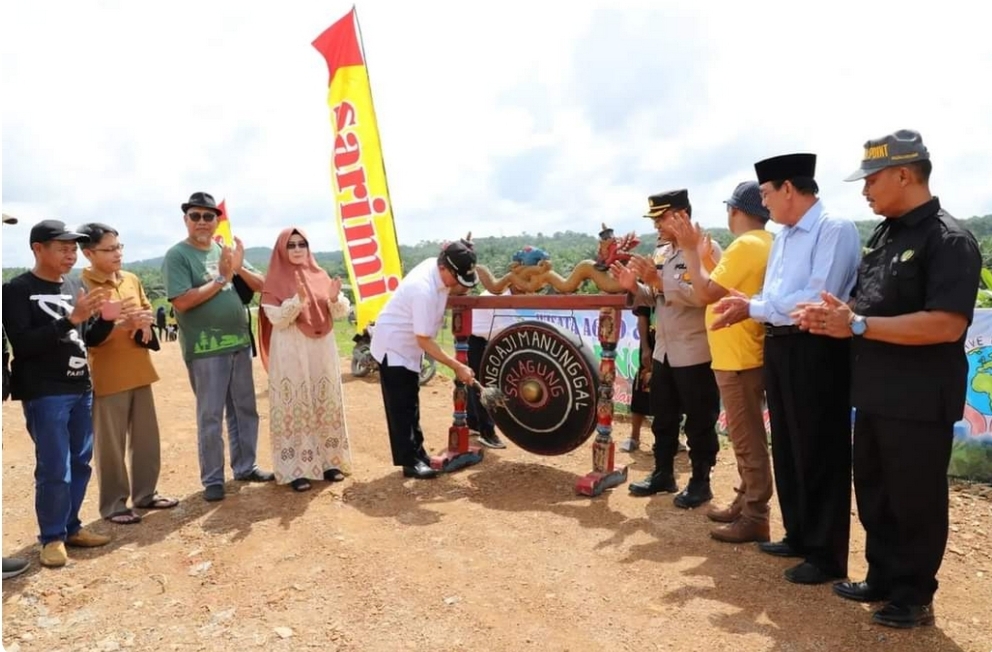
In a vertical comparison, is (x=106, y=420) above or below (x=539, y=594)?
above

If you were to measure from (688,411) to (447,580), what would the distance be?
187 cm

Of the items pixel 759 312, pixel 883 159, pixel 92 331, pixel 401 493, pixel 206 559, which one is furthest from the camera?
pixel 401 493

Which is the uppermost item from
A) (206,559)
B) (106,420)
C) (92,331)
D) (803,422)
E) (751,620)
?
(92,331)

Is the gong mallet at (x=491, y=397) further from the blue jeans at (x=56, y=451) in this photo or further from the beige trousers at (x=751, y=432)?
the blue jeans at (x=56, y=451)

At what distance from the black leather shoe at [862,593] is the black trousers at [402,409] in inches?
118

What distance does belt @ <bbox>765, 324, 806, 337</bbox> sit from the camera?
3.30 m

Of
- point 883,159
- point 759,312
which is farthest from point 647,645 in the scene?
point 883,159

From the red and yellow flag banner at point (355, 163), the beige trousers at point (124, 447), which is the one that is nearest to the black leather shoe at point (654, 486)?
the beige trousers at point (124, 447)

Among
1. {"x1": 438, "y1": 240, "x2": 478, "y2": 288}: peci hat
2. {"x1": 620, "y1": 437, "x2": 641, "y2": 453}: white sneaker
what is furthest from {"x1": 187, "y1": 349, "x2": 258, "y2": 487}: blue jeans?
{"x1": 620, "y1": 437, "x2": 641, "y2": 453}: white sneaker

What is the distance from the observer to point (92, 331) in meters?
4.23

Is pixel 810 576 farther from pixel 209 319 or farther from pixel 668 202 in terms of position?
pixel 209 319

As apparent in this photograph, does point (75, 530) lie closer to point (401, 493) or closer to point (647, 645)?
point (401, 493)

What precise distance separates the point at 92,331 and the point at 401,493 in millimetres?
2199

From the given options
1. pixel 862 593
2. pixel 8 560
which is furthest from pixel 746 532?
pixel 8 560
